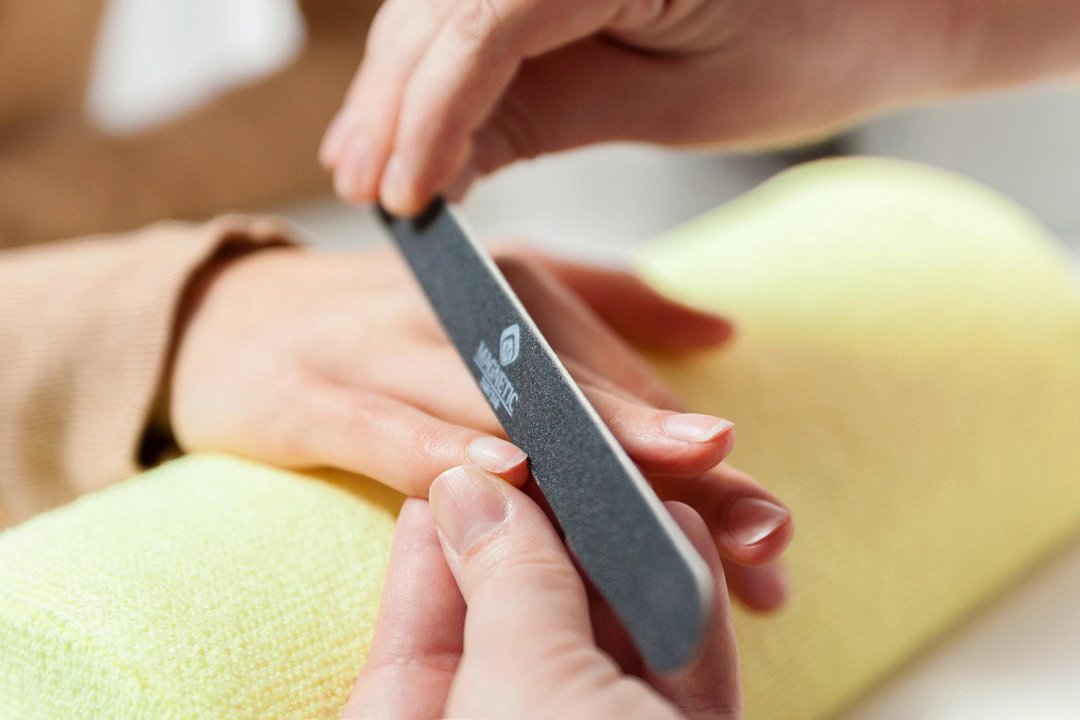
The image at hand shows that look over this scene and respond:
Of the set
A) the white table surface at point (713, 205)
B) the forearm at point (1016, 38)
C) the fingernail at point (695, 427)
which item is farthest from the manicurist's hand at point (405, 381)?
the forearm at point (1016, 38)

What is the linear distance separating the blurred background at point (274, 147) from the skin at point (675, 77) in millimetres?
234

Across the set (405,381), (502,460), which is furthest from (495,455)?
(405,381)

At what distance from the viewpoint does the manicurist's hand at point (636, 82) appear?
50 cm

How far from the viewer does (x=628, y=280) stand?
0.55m

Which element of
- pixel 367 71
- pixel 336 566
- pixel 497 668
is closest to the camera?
pixel 497 668

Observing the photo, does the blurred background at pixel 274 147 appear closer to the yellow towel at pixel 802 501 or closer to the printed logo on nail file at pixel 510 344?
the yellow towel at pixel 802 501

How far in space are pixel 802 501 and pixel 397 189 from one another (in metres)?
0.26

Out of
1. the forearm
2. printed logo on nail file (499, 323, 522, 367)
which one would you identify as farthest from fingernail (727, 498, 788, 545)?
the forearm

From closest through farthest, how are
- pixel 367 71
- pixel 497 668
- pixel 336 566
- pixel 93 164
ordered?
pixel 497 668 → pixel 336 566 → pixel 367 71 → pixel 93 164

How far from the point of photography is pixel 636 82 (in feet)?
1.90

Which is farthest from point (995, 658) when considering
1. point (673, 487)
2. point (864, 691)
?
point (673, 487)

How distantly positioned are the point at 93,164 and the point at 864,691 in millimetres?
875

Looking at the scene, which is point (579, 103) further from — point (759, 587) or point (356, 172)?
point (759, 587)

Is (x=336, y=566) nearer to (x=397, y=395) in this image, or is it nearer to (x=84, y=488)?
(x=397, y=395)
